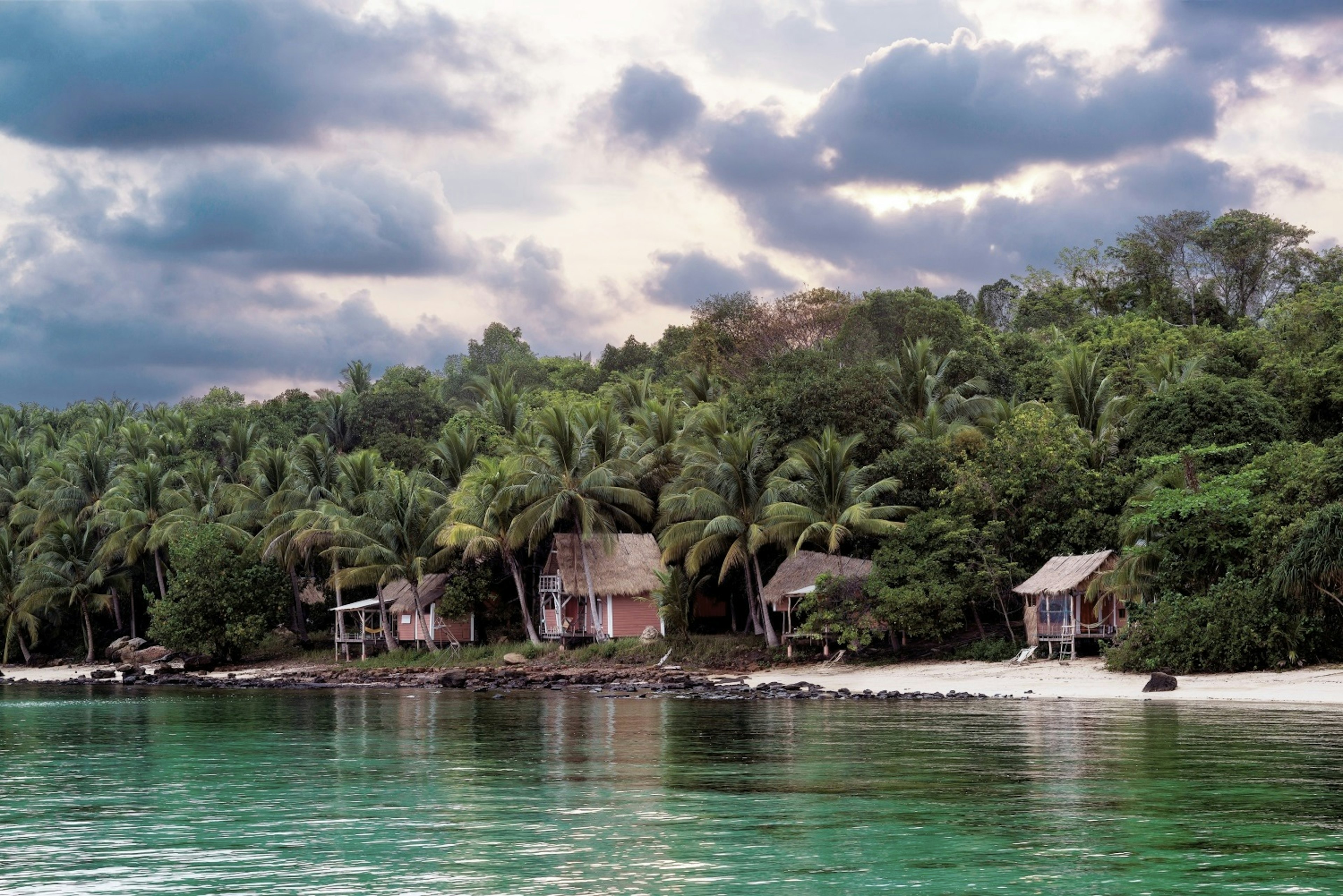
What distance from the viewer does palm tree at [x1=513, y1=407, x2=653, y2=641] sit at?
39938mm

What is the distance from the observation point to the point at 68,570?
55.9 meters

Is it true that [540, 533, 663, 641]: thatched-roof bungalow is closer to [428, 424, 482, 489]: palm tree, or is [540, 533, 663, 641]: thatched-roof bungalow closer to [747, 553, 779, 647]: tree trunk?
[747, 553, 779, 647]: tree trunk

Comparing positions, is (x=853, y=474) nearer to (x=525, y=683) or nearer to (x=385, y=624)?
(x=525, y=683)

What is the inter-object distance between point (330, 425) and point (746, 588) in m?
32.6

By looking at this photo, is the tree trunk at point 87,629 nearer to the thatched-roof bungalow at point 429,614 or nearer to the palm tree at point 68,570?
the palm tree at point 68,570

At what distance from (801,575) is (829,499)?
2365 mm

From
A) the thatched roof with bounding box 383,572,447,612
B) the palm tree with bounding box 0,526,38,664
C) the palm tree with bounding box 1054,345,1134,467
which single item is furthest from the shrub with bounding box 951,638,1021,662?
the palm tree with bounding box 0,526,38,664

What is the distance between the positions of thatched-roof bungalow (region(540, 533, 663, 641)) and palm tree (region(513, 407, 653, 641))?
0.41 metres

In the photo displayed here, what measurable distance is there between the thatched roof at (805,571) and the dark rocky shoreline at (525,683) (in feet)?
8.82

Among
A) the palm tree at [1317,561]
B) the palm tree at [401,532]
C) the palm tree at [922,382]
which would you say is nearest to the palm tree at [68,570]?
the palm tree at [401,532]

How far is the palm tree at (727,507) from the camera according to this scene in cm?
3703

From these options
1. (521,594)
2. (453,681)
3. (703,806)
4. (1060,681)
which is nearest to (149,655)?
(521,594)

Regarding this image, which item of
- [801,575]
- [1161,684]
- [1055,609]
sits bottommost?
[1161,684]

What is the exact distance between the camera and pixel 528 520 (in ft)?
132
